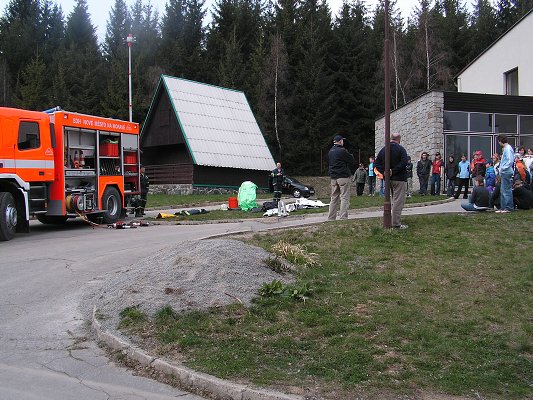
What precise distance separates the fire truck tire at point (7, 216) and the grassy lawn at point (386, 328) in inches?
350

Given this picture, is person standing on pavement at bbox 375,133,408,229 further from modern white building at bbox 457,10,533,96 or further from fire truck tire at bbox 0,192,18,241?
modern white building at bbox 457,10,533,96

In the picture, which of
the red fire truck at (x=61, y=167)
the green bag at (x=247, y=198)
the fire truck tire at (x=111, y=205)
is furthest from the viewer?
the green bag at (x=247, y=198)

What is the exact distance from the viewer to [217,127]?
36.7 m

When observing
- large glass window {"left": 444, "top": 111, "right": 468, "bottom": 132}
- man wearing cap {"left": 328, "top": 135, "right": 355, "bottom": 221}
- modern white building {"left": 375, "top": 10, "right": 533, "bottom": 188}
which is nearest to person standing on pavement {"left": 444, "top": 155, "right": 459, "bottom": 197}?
modern white building {"left": 375, "top": 10, "right": 533, "bottom": 188}

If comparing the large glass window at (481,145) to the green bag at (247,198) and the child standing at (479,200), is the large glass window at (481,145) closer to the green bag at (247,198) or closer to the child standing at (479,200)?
the green bag at (247,198)

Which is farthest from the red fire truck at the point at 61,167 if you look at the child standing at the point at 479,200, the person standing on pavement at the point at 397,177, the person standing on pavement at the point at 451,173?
the person standing on pavement at the point at 451,173

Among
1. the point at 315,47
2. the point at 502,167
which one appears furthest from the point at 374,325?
the point at 315,47

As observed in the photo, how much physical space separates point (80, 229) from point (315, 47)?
38.7m

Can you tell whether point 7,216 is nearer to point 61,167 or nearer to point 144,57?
point 61,167

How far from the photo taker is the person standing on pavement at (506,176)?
12.5 metres

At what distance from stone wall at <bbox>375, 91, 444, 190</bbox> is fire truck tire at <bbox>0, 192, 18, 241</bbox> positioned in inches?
740

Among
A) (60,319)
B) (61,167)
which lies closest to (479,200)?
(60,319)

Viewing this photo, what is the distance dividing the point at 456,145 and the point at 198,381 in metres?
23.7

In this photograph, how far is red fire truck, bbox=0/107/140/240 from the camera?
1451 centimetres
